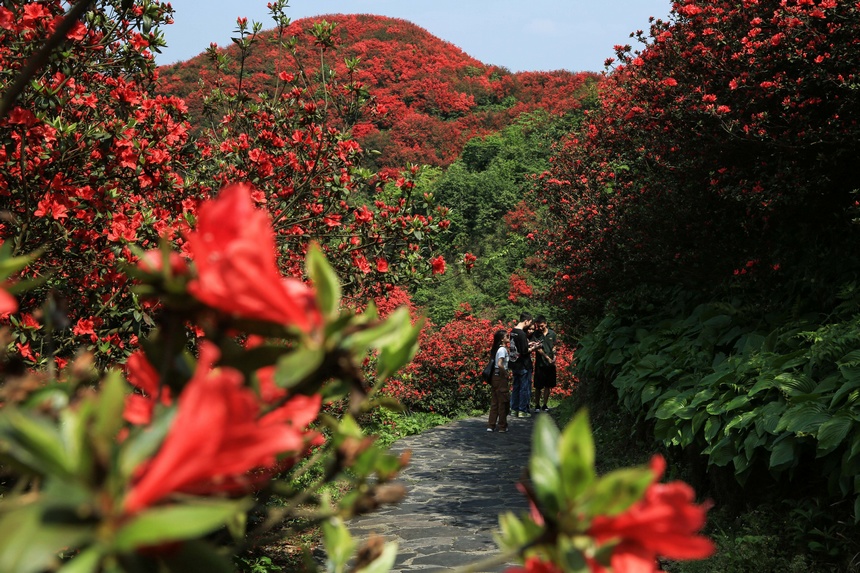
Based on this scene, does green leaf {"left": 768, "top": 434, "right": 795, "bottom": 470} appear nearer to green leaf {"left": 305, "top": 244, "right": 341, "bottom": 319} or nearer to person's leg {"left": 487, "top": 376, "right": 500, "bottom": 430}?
green leaf {"left": 305, "top": 244, "right": 341, "bottom": 319}

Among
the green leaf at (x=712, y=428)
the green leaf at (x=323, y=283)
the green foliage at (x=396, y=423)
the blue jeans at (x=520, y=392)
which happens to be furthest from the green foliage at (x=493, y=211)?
the green leaf at (x=323, y=283)

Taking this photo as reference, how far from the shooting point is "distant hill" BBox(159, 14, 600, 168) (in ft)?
104

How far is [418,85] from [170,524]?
37.1 metres

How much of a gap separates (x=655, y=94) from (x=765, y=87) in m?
1.47

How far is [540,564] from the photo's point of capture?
2.10ft

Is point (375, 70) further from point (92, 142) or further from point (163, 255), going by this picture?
point (163, 255)

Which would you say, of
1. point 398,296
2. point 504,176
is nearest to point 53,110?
point 398,296

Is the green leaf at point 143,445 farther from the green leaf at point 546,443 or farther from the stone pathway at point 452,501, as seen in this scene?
the stone pathway at point 452,501

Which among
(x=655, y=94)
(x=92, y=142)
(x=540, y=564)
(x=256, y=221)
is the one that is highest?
(x=655, y=94)

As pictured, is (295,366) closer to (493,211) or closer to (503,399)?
(503,399)

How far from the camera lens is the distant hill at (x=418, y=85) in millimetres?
31812

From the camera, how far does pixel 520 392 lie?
13.9m

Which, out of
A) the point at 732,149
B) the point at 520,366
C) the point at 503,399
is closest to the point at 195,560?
the point at 732,149

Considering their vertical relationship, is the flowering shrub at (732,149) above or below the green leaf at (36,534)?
above
